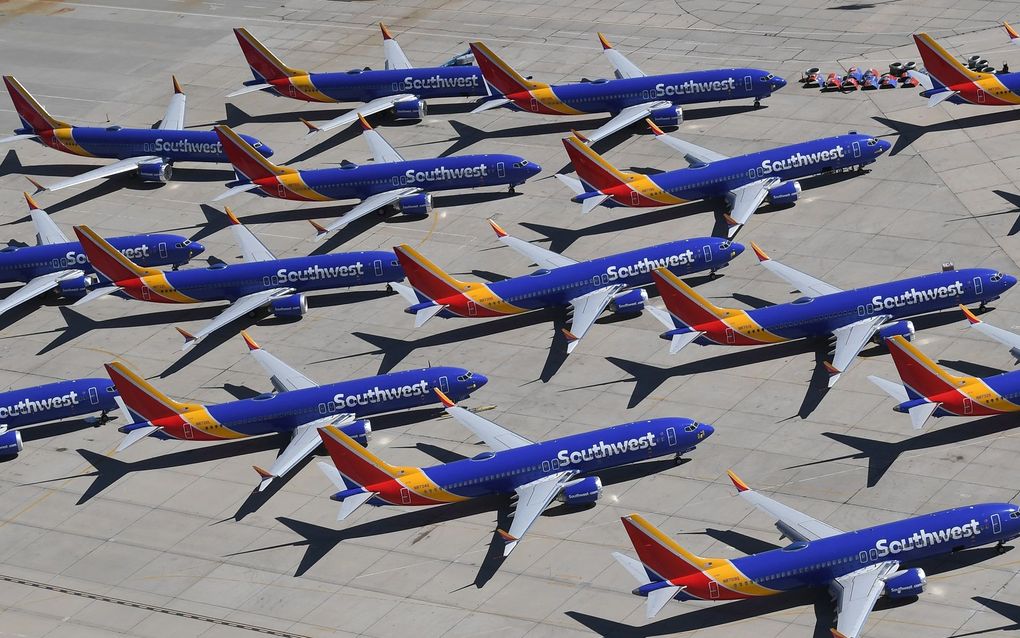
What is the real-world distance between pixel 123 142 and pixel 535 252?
131 feet

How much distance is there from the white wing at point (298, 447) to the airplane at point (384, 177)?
2895cm

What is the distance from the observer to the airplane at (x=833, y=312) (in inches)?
4274

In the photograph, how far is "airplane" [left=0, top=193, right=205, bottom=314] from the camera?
12431 cm

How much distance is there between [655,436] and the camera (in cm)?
9894

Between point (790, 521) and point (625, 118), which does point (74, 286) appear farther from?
point (790, 521)

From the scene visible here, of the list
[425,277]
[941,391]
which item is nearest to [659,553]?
[941,391]

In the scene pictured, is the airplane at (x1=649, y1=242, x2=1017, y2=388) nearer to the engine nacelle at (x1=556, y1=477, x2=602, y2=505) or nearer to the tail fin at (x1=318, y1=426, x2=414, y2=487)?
the engine nacelle at (x1=556, y1=477, x2=602, y2=505)

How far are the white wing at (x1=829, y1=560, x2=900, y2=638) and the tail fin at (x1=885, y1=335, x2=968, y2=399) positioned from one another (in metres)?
13.6

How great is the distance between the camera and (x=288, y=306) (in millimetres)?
119062

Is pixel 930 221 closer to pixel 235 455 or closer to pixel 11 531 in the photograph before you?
pixel 235 455

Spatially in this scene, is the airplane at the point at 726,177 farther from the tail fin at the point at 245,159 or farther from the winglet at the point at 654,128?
the tail fin at the point at 245,159

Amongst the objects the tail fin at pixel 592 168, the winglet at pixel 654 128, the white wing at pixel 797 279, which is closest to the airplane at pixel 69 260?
the tail fin at pixel 592 168

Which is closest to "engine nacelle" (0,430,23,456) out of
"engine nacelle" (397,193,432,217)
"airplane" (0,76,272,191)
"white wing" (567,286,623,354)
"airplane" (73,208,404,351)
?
"airplane" (73,208,404,351)

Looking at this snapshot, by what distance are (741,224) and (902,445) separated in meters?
28.0
